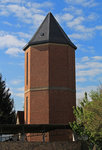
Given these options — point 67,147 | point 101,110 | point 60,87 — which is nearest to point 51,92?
point 60,87

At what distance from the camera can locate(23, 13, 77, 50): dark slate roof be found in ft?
130

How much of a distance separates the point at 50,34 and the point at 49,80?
6.63 meters

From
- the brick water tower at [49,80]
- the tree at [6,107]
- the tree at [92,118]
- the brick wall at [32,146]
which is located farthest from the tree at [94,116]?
the tree at [6,107]

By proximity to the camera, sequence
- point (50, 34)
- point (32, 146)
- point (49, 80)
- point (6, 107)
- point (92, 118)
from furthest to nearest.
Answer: point (6, 107) → point (50, 34) → point (49, 80) → point (32, 146) → point (92, 118)

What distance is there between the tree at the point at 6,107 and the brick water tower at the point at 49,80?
9.18 meters

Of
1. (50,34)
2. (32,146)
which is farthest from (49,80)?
(32,146)

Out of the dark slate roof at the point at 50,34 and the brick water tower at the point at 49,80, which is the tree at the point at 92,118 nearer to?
the brick water tower at the point at 49,80

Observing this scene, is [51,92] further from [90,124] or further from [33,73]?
[90,124]

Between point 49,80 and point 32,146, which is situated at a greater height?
point 49,80

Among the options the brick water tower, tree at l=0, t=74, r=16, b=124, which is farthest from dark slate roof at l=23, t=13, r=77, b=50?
tree at l=0, t=74, r=16, b=124

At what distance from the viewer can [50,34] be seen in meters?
40.2

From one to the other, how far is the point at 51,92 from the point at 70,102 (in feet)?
10.2

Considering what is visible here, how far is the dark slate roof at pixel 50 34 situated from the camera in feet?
130

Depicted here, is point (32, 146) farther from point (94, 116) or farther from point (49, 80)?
point (49, 80)
